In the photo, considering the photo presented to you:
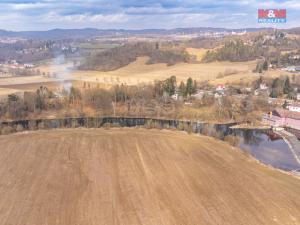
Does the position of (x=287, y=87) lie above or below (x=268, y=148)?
above

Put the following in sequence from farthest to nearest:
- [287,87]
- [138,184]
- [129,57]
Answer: [129,57] → [287,87] → [138,184]

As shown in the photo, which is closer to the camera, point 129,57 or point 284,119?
point 284,119

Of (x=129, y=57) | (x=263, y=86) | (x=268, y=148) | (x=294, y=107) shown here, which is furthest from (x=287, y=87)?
(x=129, y=57)

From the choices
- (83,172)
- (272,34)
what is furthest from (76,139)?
(272,34)

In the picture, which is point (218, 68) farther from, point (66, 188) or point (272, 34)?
point (66, 188)

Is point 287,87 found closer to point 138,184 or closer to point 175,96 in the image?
point 175,96

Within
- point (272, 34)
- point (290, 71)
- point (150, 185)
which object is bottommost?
point (150, 185)
